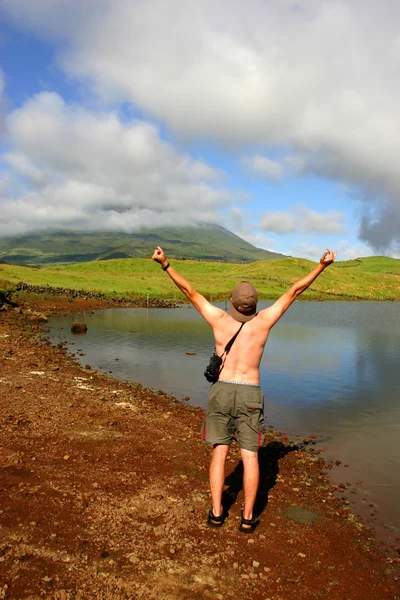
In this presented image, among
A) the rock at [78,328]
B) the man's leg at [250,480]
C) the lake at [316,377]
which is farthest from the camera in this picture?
the rock at [78,328]

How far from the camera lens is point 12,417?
40.4 ft

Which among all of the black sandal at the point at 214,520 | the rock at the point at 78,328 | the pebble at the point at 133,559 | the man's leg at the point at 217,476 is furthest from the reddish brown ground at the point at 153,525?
the rock at the point at 78,328

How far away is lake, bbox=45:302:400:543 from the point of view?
39.9 ft

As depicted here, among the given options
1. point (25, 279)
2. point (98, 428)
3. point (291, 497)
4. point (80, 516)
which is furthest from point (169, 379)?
point (25, 279)

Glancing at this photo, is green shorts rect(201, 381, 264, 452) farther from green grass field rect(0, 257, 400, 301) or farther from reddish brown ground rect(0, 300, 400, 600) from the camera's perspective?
green grass field rect(0, 257, 400, 301)

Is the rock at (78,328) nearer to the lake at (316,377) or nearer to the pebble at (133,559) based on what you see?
the lake at (316,377)

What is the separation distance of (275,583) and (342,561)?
1617 millimetres

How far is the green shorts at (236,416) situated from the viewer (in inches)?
293

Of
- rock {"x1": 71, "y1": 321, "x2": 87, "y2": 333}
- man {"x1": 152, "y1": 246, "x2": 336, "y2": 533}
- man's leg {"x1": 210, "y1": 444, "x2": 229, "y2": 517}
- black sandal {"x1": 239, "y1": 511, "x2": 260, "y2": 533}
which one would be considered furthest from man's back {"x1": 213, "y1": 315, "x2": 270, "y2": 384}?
rock {"x1": 71, "y1": 321, "x2": 87, "y2": 333}

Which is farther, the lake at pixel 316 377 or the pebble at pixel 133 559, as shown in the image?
the lake at pixel 316 377

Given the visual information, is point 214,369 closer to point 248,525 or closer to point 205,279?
point 248,525

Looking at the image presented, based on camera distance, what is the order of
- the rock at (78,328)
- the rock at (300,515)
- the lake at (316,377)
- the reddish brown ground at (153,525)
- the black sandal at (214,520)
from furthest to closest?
the rock at (78,328)
the lake at (316,377)
the rock at (300,515)
the black sandal at (214,520)
the reddish brown ground at (153,525)

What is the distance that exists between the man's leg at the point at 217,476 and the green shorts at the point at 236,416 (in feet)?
0.57

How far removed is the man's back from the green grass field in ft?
218
